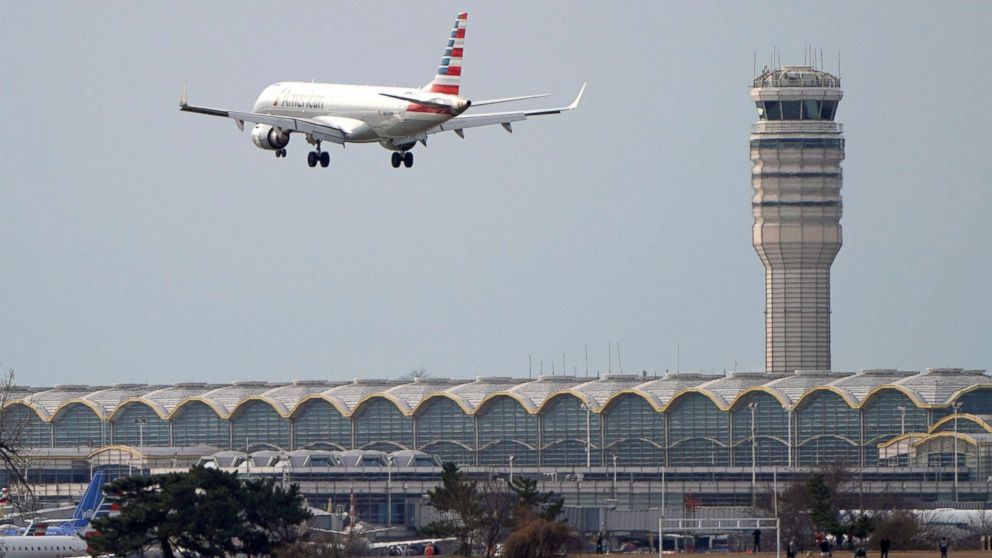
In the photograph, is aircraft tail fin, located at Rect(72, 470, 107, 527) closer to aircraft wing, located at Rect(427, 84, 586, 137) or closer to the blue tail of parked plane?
the blue tail of parked plane

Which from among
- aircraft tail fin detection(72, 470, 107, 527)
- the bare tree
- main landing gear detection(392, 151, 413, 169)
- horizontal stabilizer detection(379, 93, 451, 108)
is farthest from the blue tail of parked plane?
horizontal stabilizer detection(379, 93, 451, 108)

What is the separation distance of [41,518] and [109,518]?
204 ft

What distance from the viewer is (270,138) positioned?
116438 mm

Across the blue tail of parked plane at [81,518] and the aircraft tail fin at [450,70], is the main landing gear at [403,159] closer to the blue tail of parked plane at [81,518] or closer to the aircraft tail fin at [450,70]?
the aircraft tail fin at [450,70]

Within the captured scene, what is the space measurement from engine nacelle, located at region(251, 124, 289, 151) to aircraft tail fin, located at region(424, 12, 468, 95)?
8.24 m

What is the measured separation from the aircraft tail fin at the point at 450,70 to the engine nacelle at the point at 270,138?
27.1 ft

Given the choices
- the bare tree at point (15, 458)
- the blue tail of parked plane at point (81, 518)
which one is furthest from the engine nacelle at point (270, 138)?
the blue tail of parked plane at point (81, 518)

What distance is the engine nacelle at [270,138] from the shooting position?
116250 mm

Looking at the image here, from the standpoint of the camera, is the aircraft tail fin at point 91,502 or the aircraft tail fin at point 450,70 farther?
the aircraft tail fin at point 91,502

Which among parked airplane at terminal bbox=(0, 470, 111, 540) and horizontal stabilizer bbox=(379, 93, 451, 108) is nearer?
horizontal stabilizer bbox=(379, 93, 451, 108)

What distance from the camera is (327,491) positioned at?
648 feet

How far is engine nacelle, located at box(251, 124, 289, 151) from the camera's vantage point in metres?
116

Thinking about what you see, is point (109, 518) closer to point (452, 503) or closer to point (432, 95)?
point (452, 503)

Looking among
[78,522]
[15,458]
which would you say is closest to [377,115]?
[15,458]
